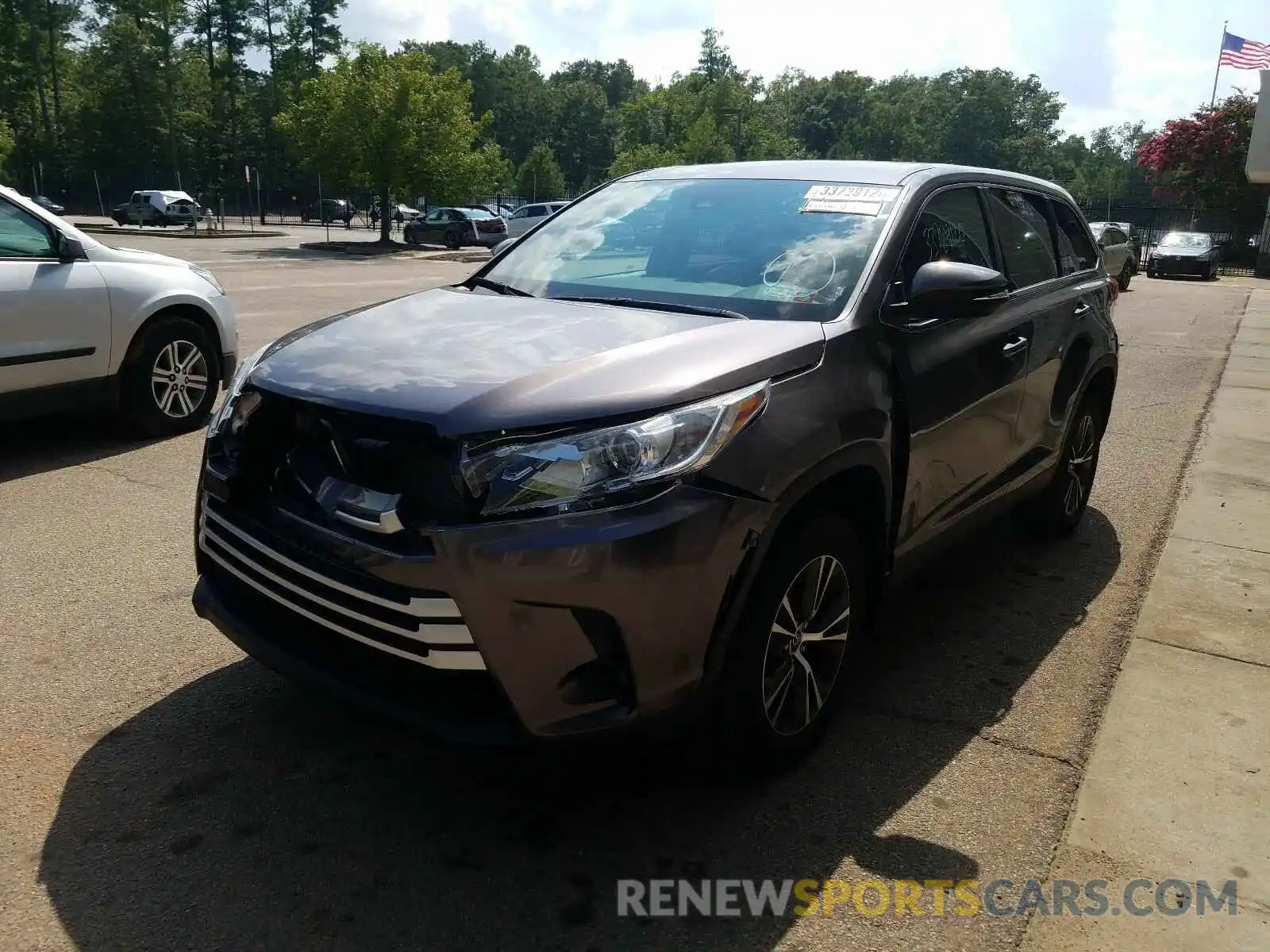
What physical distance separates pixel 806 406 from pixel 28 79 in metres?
73.8

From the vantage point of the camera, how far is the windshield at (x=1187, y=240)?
3056 centimetres

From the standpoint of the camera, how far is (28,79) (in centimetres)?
6275

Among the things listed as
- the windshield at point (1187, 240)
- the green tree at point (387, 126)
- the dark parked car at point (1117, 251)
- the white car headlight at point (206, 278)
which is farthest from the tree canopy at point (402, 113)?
the white car headlight at point (206, 278)

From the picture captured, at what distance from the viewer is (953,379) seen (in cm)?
356

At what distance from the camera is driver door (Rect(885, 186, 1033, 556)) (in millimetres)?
A: 3363

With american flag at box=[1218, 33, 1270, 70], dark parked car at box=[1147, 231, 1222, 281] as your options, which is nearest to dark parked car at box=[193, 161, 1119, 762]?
dark parked car at box=[1147, 231, 1222, 281]

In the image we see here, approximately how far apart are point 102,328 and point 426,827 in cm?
466

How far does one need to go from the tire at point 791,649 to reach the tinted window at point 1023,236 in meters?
1.81

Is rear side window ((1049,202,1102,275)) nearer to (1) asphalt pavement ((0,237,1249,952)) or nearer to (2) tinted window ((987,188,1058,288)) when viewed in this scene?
(2) tinted window ((987,188,1058,288))

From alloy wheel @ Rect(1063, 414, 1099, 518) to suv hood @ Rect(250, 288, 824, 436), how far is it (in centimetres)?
256

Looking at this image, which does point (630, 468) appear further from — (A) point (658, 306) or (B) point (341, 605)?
(A) point (658, 306)

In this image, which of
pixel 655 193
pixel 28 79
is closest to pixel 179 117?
pixel 28 79

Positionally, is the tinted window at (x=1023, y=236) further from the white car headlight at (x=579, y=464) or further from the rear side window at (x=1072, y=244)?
the white car headlight at (x=579, y=464)

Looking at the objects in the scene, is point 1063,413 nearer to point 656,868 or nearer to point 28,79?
point 656,868
